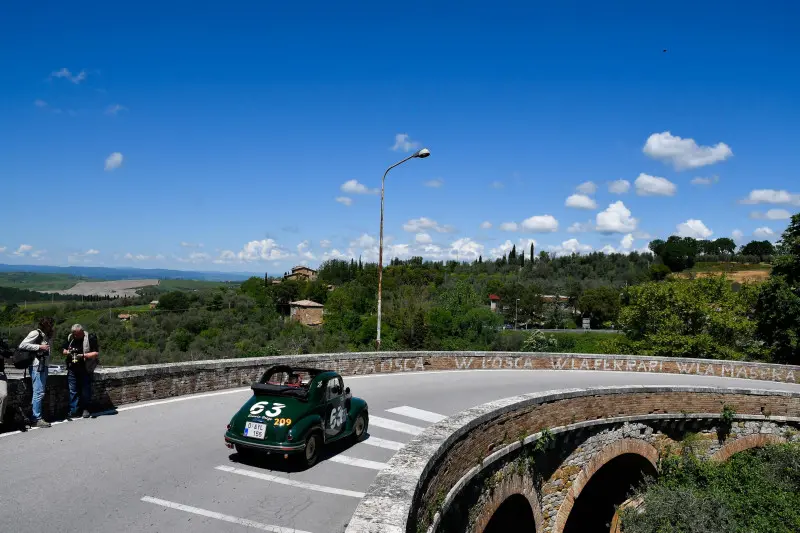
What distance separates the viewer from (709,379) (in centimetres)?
2056

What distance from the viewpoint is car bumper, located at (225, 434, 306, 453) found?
711cm

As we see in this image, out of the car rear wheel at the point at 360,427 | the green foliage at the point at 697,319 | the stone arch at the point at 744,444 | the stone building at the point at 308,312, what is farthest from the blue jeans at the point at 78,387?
the stone building at the point at 308,312

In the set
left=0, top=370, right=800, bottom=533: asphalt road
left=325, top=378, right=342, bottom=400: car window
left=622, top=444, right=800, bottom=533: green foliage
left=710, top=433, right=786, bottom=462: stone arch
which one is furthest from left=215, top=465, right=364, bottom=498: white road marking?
left=710, top=433, right=786, bottom=462: stone arch

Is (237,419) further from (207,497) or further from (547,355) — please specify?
(547,355)

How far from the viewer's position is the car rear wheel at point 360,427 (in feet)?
29.8

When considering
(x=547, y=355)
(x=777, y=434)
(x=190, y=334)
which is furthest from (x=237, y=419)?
(x=190, y=334)

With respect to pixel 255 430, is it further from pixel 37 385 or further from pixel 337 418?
pixel 37 385

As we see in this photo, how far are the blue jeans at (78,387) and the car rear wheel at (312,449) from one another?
4336 mm

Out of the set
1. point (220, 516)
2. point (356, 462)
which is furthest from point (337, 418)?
point (220, 516)

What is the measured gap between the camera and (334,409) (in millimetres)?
8359

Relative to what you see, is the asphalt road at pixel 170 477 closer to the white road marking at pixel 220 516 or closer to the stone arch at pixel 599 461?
the white road marking at pixel 220 516

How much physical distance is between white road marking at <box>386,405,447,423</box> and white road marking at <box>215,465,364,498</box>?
4.29m

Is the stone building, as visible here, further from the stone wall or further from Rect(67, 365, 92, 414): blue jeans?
Rect(67, 365, 92, 414): blue jeans

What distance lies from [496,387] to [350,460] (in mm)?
7931
